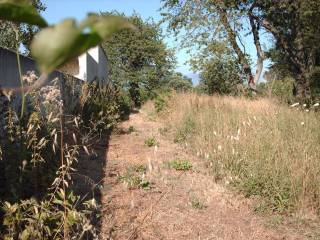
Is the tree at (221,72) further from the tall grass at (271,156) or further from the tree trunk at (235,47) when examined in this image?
the tall grass at (271,156)

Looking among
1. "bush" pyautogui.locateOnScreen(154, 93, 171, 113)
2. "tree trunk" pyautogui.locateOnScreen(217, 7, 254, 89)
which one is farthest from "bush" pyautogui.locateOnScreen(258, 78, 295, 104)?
"bush" pyautogui.locateOnScreen(154, 93, 171, 113)

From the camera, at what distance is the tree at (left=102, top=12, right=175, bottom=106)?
29188 millimetres

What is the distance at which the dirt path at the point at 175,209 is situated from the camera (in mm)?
3926

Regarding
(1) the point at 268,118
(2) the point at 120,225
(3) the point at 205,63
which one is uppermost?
(3) the point at 205,63

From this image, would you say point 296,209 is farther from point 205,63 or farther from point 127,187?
point 205,63

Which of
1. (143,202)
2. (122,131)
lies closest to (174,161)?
(143,202)

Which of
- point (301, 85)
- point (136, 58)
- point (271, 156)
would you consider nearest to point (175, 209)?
point (271, 156)

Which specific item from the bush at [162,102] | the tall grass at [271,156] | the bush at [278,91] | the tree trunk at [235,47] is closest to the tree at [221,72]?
the tree trunk at [235,47]

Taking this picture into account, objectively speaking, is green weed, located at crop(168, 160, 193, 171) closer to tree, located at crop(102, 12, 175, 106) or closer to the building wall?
the building wall

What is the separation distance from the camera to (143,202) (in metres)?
4.62

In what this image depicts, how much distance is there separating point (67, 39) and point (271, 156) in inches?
203

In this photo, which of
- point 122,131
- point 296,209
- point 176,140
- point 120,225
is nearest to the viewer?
point 120,225

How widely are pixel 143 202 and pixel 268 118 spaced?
3.09m

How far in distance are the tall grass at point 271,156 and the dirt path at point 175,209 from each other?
252 millimetres
